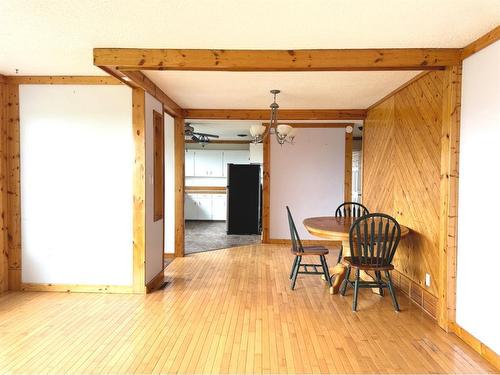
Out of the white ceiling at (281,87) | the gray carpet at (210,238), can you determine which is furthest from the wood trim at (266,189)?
the white ceiling at (281,87)

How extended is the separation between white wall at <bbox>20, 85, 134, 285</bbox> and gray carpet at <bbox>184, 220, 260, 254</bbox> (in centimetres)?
228

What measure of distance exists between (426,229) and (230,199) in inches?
199

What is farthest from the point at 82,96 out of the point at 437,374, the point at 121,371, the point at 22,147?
the point at 437,374

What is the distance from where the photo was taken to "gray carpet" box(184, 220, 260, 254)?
21.2 ft

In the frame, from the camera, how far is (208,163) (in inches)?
375

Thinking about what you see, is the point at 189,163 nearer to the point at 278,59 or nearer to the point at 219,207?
the point at 219,207

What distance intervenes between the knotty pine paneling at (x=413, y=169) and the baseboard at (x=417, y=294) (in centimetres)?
4

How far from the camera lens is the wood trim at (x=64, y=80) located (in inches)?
147

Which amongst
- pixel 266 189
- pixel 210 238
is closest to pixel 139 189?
pixel 266 189

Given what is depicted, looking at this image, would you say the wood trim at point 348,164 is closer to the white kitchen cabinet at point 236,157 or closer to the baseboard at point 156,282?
the white kitchen cabinet at point 236,157

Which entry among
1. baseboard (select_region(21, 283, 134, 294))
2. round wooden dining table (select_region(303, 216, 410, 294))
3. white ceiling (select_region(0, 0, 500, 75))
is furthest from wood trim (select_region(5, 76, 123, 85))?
round wooden dining table (select_region(303, 216, 410, 294))

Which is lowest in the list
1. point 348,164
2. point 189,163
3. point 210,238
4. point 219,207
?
point 210,238

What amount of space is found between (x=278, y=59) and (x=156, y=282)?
2.78 metres

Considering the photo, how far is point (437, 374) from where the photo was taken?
2268 millimetres
